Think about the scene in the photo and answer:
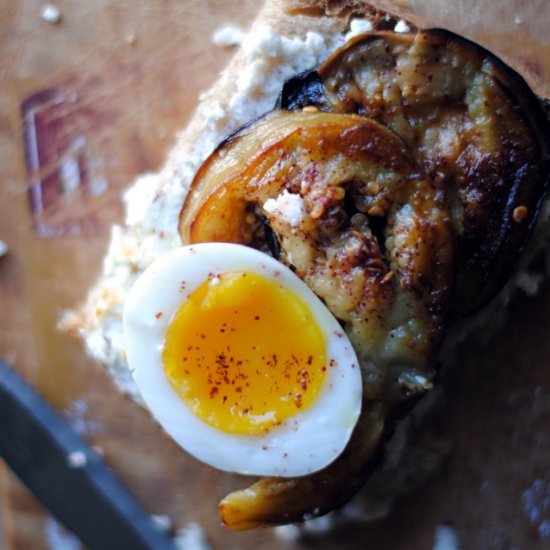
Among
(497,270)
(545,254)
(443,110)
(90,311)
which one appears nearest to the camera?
(443,110)

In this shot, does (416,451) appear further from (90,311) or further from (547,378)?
(90,311)

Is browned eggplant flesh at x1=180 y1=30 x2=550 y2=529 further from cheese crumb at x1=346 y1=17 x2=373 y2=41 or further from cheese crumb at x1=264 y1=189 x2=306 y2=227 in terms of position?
cheese crumb at x1=346 y1=17 x2=373 y2=41

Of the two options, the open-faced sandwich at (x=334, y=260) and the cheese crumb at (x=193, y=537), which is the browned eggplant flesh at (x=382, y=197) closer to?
the open-faced sandwich at (x=334, y=260)

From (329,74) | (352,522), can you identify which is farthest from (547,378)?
(329,74)

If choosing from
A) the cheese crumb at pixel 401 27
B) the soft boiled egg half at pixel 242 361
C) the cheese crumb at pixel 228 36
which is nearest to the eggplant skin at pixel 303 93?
the cheese crumb at pixel 401 27

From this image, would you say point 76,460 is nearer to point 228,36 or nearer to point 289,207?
point 289,207

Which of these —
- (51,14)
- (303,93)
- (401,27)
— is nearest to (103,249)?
(51,14)
